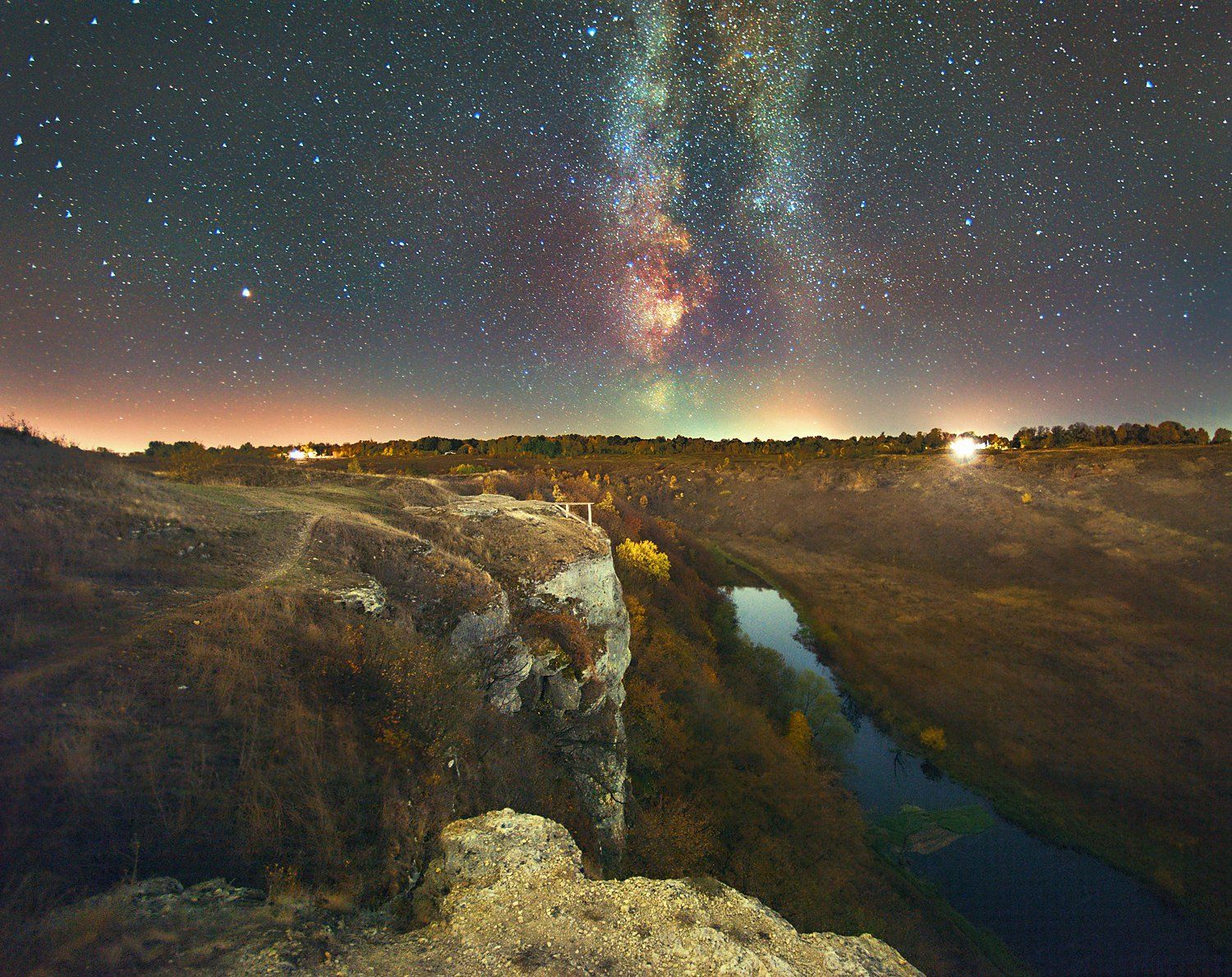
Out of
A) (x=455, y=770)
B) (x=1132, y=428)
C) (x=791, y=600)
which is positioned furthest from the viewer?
(x=1132, y=428)

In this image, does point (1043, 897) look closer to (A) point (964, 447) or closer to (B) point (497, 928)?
(B) point (497, 928)

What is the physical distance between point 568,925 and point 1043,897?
94.9 ft

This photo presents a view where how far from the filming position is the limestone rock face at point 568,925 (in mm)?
5355

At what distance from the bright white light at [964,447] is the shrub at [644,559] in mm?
85768

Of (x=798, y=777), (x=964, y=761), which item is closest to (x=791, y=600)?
(x=964, y=761)

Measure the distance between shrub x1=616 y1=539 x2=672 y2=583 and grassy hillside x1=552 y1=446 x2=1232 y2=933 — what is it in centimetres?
1813

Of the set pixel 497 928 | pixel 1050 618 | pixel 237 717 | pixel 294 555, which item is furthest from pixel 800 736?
pixel 1050 618

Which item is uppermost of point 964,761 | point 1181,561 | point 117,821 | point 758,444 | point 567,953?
point 758,444

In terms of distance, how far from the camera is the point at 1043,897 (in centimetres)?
2219

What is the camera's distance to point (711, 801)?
22.4 m

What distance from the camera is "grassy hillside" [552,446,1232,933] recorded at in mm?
26406

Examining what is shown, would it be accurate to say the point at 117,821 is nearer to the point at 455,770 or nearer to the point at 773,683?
the point at 455,770

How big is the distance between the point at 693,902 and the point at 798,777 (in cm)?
2169

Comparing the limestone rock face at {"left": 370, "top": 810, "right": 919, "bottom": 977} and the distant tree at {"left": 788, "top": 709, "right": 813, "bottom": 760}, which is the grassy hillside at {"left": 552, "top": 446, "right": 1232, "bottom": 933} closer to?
the distant tree at {"left": 788, "top": 709, "right": 813, "bottom": 760}
